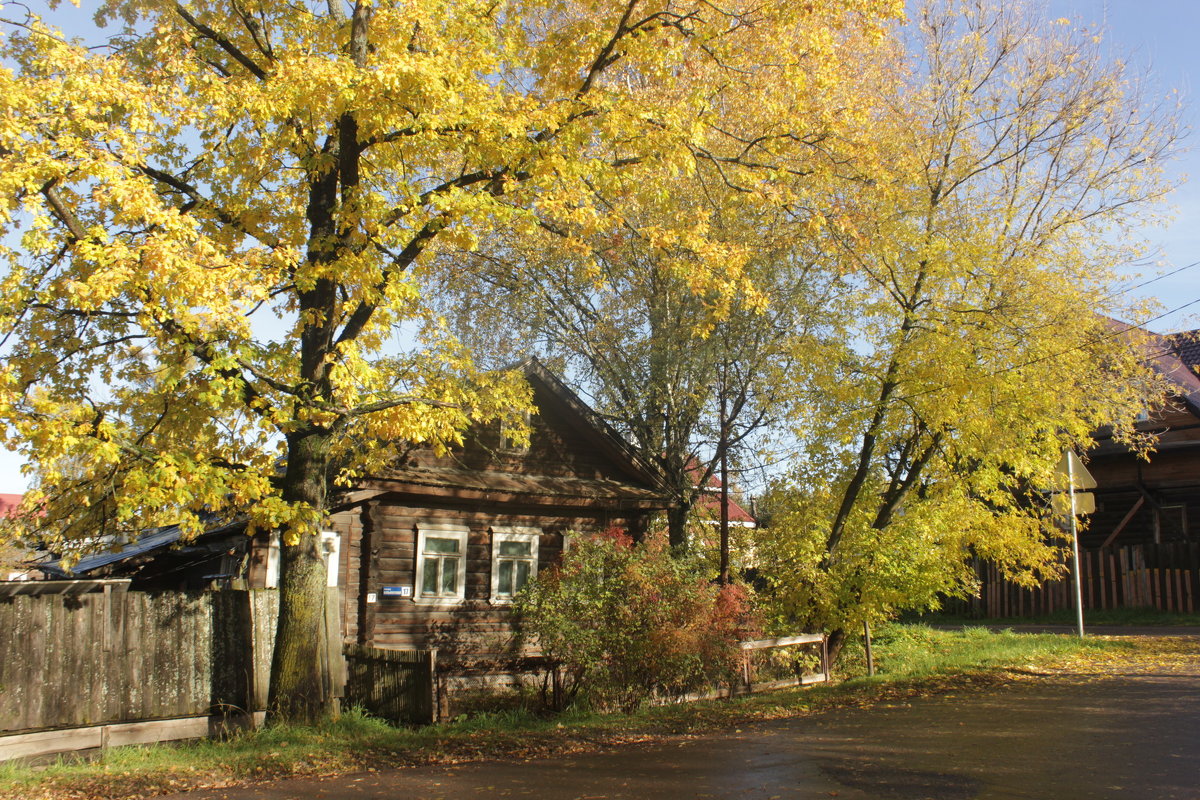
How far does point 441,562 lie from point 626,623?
19.4 feet

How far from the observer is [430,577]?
18094 mm

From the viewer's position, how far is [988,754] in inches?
363

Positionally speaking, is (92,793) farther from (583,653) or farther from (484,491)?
(484,491)

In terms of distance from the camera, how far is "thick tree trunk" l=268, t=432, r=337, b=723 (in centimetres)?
1172

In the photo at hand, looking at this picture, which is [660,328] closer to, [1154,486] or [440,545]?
[440,545]

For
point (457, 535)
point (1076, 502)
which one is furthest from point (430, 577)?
point (1076, 502)

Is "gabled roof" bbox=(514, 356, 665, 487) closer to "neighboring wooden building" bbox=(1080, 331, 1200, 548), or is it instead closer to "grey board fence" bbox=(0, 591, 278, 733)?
"grey board fence" bbox=(0, 591, 278, 733)

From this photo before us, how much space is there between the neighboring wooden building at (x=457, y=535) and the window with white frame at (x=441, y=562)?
0.07ft

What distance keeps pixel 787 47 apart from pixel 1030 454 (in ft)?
31.2

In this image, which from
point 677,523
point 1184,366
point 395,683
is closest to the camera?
point 395,683

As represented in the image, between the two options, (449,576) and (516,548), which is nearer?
(449,576)

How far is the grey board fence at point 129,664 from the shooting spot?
33.9ft

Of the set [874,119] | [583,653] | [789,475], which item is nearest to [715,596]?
[583,653]

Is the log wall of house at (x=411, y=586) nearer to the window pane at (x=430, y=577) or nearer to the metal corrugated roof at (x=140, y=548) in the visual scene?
the window pane at (x=430, y=577)
